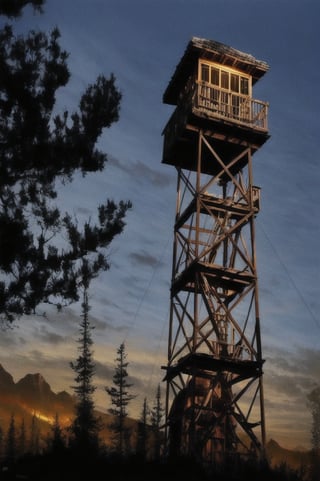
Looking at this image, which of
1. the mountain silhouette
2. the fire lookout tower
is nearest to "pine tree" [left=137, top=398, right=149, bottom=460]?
the fire lookout tower

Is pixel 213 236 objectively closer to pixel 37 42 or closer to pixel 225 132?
pixel 225 132

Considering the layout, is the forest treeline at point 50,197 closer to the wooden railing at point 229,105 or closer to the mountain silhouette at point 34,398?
the wooden railing at point 229,105

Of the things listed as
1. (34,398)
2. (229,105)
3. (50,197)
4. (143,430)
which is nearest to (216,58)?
(229,105)

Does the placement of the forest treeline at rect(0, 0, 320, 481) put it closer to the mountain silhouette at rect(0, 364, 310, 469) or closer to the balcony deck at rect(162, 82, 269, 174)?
the balcony deck at rect(162, 82, 269, 174)

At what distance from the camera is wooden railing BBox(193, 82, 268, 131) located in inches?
1193

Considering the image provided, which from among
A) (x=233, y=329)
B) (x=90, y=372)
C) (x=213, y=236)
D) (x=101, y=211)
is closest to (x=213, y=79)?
(x=213, y=236)

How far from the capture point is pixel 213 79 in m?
31.2

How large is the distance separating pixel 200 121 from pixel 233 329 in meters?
9.38

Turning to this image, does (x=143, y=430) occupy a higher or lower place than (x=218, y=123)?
lower

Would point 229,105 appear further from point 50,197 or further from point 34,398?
point 34,398

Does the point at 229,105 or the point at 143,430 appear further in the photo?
the point at 143,430

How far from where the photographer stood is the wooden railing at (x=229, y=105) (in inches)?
1193

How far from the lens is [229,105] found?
30.8 m

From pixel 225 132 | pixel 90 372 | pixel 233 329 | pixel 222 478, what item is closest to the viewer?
pixel 222 478
